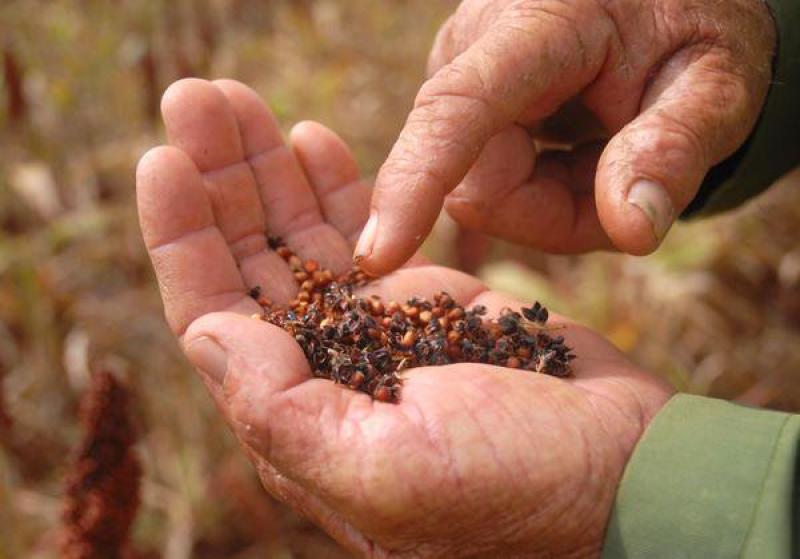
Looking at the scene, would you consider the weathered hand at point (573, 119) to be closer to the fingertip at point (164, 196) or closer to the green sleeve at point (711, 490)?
the green sleeve at point (711, 490)

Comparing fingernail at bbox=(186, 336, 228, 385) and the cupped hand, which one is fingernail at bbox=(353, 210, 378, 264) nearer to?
the cupped hand

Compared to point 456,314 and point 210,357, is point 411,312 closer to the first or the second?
point 456,314

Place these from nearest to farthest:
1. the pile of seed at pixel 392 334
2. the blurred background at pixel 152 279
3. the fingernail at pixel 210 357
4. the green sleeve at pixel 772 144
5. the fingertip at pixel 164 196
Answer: the fingernail at pixel 210 357
the pile of seed at pixel 392 334
the fingertip at pixel 164 196
the green sleeve at pixel 772 144
the blurred background at pixel 152 279

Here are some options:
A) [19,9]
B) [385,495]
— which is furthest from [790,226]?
[19,9]

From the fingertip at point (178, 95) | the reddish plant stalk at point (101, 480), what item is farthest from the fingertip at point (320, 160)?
the reddish plant stalk at point (101, 480)

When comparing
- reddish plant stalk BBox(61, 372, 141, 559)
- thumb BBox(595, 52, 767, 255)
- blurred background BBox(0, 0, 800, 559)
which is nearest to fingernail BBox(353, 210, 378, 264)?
thumb BBox(595, 52, 767, 255)

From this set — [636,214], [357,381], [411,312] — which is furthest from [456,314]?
[636,214]
